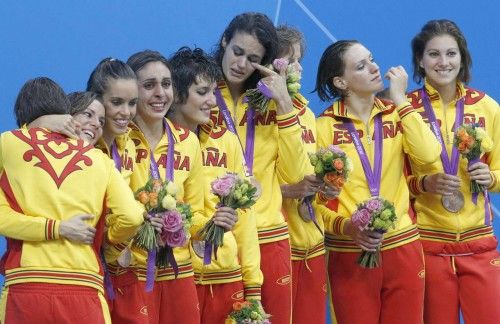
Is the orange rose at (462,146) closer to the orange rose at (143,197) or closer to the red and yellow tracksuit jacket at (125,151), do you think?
the red and yellow tracksuit jacket at (125,151)

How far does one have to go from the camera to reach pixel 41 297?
5340 millimetres

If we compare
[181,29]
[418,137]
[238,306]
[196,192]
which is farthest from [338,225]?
[181,29]

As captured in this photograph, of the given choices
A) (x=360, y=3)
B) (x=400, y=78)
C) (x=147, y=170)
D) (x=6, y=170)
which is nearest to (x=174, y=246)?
(x=147, y=170)

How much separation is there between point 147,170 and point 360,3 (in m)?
3.36

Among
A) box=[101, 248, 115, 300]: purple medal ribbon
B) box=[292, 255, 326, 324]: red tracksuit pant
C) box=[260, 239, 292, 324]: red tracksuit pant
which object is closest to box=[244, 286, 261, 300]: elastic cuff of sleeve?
box=[260, 239, 292, 324]: red tracksuit pant

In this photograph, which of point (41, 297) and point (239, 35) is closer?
point (41, 297)

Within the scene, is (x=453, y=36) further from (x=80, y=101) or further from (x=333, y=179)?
(x=80, y=101)

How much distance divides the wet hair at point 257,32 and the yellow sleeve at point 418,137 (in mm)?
817

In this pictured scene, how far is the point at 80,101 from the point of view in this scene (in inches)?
241

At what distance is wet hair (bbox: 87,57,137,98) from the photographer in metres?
6.25

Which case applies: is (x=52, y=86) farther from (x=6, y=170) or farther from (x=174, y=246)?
(x=174, y=246)

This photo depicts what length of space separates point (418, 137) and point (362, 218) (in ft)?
1.99

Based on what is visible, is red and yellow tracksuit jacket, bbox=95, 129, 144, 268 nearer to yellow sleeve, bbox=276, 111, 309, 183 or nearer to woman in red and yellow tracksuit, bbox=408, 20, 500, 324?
yellow sleeve, bbox=276, 111, 309, 183

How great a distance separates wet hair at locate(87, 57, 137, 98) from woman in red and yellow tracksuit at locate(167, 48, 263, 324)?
466 millimetres
